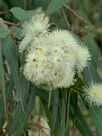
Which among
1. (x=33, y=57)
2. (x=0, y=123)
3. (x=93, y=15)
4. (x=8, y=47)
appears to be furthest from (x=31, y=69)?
(x=93, y=15)

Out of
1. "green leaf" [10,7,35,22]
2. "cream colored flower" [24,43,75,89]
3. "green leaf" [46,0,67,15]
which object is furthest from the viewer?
"green leaf" [46,0,67,15]

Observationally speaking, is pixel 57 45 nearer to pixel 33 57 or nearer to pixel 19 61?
pixel 33 57

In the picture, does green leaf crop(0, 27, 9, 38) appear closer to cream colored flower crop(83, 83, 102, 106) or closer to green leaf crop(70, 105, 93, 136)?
cream colored flower crop(83, 83, 102, 106)

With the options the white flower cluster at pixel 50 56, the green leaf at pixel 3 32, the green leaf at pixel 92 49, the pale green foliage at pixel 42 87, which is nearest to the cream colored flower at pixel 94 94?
the pale green foliage at pixel 42 87

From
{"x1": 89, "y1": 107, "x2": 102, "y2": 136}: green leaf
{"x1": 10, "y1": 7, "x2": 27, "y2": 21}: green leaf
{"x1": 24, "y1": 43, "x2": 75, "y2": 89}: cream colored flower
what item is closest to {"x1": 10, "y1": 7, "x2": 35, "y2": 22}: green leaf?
{"x1": 10, "y1": 7, "x2": 27, "y2": 21}: green leaf

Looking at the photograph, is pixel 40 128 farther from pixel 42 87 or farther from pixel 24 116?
pixel 42 87

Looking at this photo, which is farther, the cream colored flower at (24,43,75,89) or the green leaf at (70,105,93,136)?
the green leaf at (70,105,93,136)

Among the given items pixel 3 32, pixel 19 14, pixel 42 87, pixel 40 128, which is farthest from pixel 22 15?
pixel 40 128
